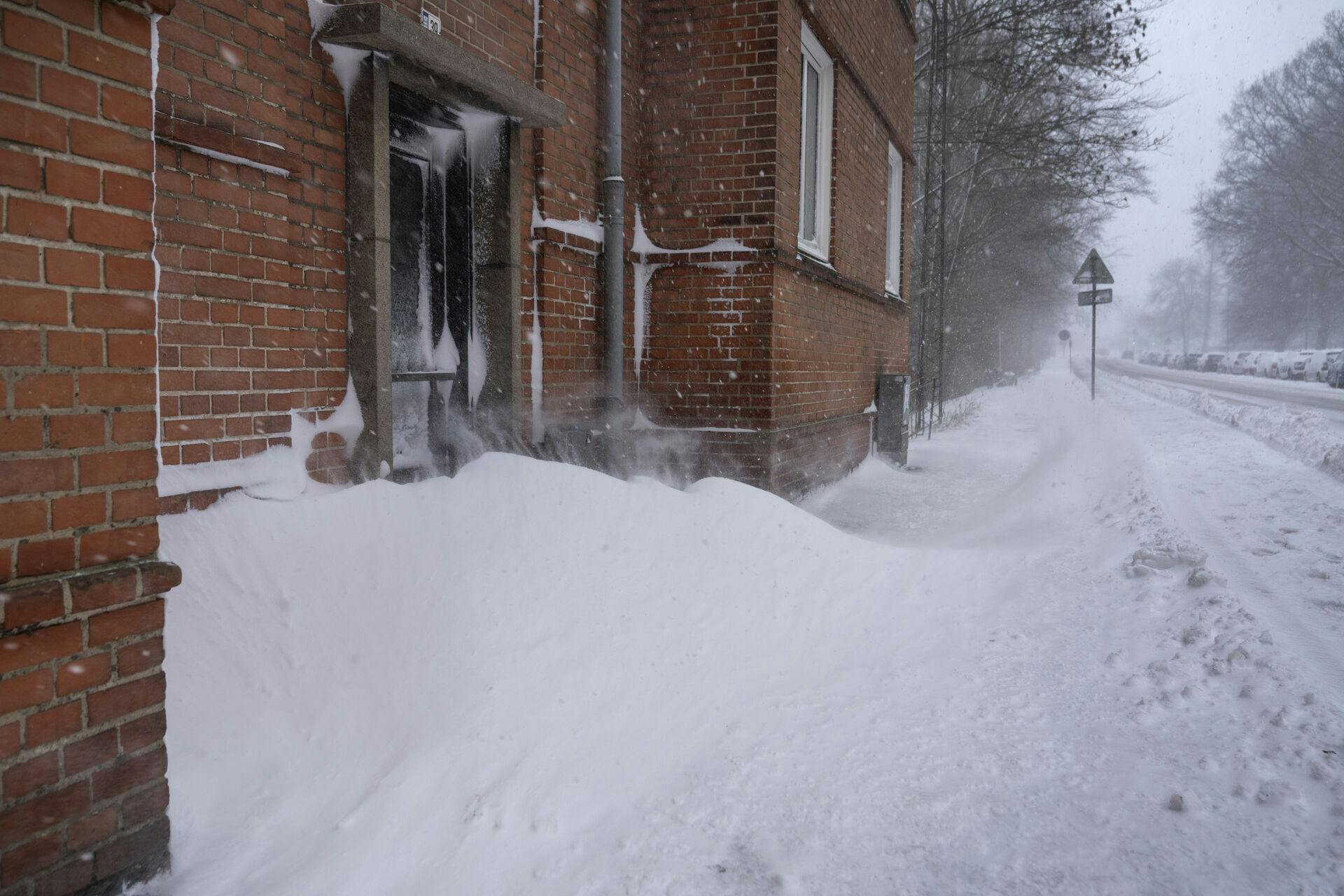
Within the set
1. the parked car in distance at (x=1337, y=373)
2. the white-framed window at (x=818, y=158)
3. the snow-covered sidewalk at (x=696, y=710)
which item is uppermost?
the white-framed window at (x=818, y=158)

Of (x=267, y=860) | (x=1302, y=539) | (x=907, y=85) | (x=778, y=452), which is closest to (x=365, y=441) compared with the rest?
(x=267, y=860)

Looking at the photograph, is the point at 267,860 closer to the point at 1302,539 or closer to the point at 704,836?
the point at 704,836

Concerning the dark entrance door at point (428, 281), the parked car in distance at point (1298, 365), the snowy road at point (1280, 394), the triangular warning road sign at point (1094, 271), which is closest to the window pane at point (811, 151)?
the dark entrance door at point (428, 281)

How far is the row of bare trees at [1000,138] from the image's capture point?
13.5m

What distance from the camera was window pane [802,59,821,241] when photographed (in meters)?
7.69

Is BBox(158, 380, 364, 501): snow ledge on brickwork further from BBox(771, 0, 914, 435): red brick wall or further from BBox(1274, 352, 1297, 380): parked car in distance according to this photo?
BBox(1274, 352, 1297, 380): parked car in distance

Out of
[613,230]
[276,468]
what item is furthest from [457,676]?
[613,230]

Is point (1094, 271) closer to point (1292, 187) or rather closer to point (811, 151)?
point (811, 151)

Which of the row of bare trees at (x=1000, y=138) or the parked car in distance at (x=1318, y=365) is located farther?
the parked car in distance at (x=1318, y=365)

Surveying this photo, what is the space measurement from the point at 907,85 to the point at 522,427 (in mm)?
8664

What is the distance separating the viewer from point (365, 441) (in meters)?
3.74

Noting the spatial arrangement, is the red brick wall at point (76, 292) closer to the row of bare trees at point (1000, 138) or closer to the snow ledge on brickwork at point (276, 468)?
the snow ledge on brickwork at point (276, 468)

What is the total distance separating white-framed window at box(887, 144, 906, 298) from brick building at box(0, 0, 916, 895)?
235cm

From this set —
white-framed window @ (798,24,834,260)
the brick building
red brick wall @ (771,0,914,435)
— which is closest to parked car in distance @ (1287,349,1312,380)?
red brick wall @ (771,0,914,435)
